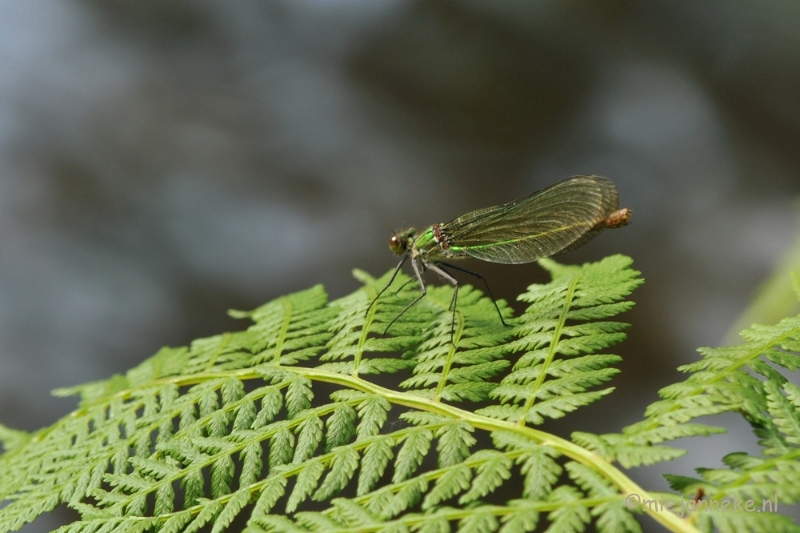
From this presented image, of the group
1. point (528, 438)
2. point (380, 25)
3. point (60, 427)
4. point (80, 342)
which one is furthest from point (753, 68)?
point (80, 342)

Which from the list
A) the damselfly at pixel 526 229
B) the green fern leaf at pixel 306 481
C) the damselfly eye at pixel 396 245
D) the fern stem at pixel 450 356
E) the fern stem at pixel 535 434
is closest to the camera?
the fern stem at pixel 535 434

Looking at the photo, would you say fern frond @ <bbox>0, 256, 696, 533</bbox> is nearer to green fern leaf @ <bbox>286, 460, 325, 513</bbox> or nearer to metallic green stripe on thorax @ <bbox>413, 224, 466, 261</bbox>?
green fern leaf @ <bbox>286, 460, 325, 513</bbox>

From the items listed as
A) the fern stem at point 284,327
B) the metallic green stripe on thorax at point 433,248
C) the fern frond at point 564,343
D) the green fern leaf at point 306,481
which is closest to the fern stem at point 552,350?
the fern frond at point 564,343

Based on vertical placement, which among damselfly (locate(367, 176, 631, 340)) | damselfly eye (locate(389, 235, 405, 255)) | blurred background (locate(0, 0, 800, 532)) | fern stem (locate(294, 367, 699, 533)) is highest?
blurred background (locate(0, 0, 800, 532))

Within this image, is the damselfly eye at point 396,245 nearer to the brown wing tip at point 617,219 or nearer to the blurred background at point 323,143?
the brown wing tip at point 617,219

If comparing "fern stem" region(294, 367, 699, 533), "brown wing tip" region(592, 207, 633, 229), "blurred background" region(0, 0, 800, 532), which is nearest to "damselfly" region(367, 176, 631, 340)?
"brown wing tip" region(592, 207, 633, 229)

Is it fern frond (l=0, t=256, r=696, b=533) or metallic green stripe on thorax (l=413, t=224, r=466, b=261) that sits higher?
metallic green stripe on thorax (l=413, t=224, r=466, b=261)
